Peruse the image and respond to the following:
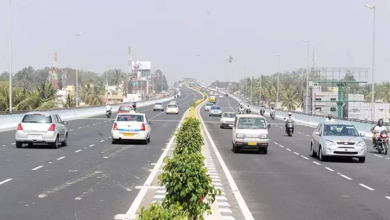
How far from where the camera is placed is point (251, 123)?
2627 cm

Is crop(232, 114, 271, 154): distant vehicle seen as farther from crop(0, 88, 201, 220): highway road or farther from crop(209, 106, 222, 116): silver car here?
crop(209, 106, 222, 116): silver car

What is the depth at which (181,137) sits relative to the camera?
15961 mm

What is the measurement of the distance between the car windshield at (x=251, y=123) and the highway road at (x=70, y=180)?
13.0ft

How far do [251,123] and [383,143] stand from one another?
21.0 feet

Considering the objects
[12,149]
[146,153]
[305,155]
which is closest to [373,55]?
[305,155]

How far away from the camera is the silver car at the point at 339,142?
22.3m

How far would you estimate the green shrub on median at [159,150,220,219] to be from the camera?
23.8ft

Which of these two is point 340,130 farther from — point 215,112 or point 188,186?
point 215,112

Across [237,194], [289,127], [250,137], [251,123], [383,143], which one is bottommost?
[289,127]

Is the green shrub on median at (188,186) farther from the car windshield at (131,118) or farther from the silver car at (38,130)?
the car windshield at (131,118)

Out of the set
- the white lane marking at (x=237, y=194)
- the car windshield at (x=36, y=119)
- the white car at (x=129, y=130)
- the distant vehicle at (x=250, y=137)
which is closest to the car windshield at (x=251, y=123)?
the distant vehicle at (x=250, y=137)

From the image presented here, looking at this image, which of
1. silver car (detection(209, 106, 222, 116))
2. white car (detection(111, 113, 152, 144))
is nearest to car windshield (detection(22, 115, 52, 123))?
white car (detection(111, 113, 152, 144))

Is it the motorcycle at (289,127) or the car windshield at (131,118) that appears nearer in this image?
the car windshield at (131,118)

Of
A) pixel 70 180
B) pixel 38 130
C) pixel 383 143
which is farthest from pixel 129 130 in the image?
pixel 70 180
